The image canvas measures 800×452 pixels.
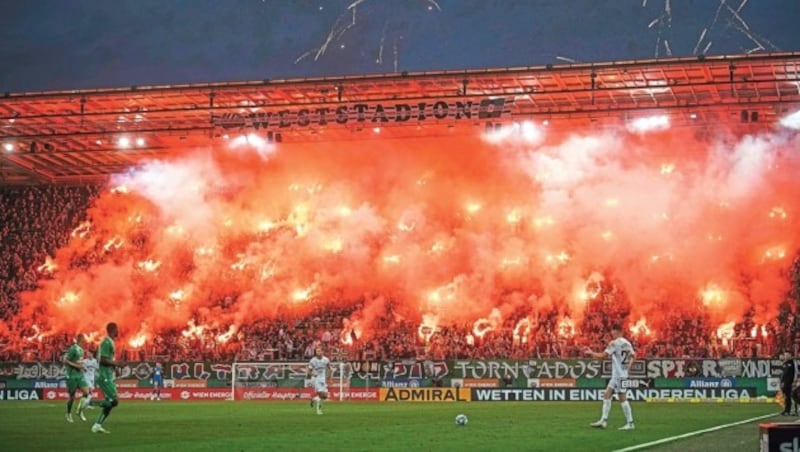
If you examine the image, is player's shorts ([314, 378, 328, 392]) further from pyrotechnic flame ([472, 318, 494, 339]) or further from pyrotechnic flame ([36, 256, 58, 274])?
pyrotechnic flame ([36, 256, 58, 274])

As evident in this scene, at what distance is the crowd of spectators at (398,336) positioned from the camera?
1759 inches

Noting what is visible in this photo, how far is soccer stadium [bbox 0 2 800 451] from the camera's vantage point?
139ft

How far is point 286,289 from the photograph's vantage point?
5512cm

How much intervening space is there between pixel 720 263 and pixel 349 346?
1763 cm

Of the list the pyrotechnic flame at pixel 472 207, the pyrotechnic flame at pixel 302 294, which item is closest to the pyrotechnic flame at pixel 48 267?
the pyrotechnic flame at pixel 302 294

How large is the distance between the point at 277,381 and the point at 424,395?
20.5ft

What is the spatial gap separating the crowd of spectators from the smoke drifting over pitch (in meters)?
0.65

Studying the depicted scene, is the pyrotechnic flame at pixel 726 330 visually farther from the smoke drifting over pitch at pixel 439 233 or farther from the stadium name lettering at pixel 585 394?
the stadium name lettering at pixel 585 394

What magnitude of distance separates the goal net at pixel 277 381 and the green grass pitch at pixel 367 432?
1500cm

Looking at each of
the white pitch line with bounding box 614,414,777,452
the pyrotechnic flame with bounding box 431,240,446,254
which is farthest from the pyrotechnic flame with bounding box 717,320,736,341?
the white pitch line with bounding box 614,414,777,452

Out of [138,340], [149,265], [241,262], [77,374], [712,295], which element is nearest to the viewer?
[77,374]

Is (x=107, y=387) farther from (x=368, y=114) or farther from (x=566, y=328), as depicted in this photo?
(x=566, y=328)

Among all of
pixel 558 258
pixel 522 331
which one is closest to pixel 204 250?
pixel 522 331

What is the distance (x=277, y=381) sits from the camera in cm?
4359
